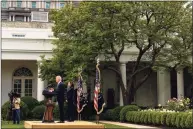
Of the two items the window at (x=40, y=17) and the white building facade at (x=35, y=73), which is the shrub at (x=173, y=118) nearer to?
the white building facade at (x=35, y=73)

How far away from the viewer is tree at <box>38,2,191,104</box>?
76.2 ft

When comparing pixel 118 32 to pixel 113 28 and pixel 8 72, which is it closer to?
pixel 113 28

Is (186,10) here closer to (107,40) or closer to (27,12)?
(107,40)

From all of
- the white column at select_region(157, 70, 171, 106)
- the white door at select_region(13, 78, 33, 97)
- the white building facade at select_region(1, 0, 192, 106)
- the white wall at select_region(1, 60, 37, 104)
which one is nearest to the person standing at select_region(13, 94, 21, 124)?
the white building facade at select_region(1, 0, 192, 106)

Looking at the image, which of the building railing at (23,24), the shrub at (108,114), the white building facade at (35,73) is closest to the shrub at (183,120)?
the shrub at (108,114)

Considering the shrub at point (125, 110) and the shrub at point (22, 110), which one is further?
the shrub at point (22, 110)

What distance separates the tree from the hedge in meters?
4.48

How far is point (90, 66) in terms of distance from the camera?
24.6 m

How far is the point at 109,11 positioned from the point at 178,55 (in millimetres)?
4965

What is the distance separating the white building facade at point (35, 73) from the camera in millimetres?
28391

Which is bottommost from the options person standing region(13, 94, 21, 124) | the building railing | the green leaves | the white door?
person standing region(13, 94, 21, 124)

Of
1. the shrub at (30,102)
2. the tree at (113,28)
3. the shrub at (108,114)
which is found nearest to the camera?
the tree at (113,28)

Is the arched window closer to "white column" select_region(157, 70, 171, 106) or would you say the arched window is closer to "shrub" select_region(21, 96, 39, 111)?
"shrub" select_region(21, 96, 39, 111)

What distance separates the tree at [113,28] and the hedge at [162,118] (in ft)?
14.7
